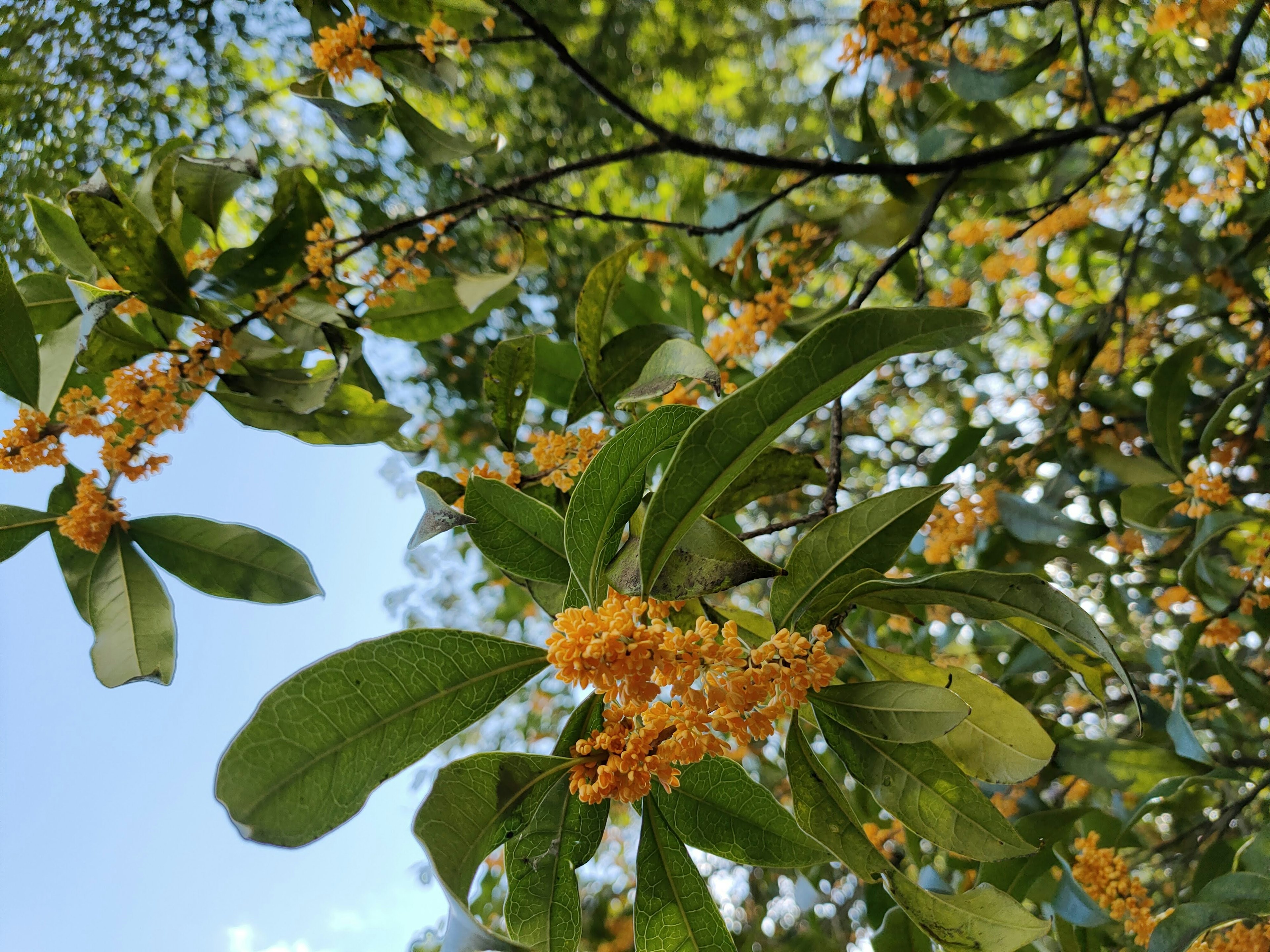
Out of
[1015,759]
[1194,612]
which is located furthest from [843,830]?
[1194,612]

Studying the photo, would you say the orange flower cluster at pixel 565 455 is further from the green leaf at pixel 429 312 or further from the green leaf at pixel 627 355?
the green leaf at pixel 429 312

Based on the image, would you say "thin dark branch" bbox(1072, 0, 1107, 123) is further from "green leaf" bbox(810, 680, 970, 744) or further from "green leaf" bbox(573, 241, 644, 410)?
"green leaf" bbox(810, 680, 970, 744)

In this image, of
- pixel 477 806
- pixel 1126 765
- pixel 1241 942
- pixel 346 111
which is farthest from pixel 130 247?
pixel 1241 942

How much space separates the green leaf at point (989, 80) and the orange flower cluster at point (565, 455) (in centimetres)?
96

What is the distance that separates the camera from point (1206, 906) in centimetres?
92

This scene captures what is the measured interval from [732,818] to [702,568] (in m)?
0.32

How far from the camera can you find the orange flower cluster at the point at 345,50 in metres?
1.09

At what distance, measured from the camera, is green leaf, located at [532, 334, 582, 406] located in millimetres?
1259

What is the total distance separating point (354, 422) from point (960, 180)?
127 cm

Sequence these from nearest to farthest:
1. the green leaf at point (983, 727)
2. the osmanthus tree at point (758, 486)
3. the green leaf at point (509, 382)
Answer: the osmanthus tree at point (758, 486) → the green leaf at point (983, 727) → the green leaf at point (509, 382)

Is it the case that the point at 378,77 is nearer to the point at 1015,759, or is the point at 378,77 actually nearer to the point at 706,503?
the point at 706,503

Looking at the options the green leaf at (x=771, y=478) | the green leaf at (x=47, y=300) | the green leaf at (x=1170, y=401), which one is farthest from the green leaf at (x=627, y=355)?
the green leaf at (x=1170, y=401)

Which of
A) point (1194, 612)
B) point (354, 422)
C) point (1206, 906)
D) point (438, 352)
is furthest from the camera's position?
point (438, 352)

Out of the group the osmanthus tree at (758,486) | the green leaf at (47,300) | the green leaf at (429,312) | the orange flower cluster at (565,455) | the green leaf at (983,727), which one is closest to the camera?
the osmanthus tree at (758,486)
